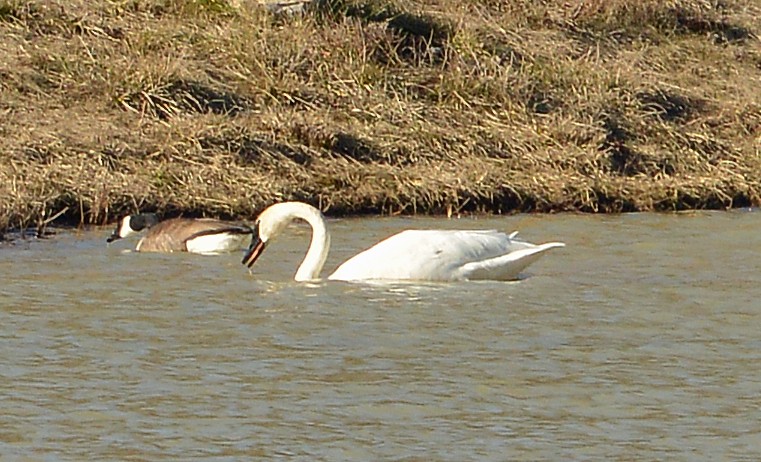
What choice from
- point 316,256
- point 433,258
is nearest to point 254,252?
point 316,256

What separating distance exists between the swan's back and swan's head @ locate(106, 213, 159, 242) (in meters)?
2.39

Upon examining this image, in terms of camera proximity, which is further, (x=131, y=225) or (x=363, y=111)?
(x=363, y=111)

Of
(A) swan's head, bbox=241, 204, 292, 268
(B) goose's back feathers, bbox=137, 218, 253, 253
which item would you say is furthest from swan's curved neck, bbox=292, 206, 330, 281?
(B) goose's back feathers, bbox=137, 218, 253, 253

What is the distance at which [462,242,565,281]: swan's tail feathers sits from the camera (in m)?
10.5

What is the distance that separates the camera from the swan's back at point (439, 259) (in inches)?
408

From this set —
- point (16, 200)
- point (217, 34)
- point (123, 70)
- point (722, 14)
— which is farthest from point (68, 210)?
point (722, 14)

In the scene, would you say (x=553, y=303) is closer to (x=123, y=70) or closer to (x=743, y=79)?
(x=123, y=70)

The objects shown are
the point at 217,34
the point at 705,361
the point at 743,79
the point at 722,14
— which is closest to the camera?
the point at 705,361

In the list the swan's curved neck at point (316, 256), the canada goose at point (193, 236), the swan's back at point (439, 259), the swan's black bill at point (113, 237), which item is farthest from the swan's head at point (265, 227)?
the swan's black bill at point (113, 237)

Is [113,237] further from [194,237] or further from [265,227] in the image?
[265,227]

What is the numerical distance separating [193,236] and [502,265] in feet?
8.29

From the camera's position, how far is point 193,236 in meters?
12.1

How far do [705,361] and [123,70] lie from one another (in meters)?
9.13

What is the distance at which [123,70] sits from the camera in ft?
52.5
